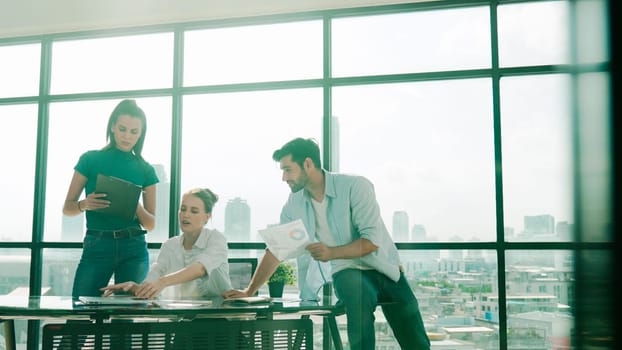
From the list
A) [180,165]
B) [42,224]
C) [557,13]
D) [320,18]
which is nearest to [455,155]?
[320,18]

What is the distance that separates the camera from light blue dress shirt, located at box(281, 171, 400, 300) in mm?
2598

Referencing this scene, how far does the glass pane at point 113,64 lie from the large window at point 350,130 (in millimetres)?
12

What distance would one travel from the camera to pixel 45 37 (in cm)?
429

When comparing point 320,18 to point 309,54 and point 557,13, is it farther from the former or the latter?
point 557,13

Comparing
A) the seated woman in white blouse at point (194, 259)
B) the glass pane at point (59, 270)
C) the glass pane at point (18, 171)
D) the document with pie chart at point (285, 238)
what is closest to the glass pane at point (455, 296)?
the document with pie chart at point (285, 238)

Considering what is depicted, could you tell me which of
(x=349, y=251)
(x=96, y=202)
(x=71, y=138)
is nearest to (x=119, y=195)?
(x=96, y=202)

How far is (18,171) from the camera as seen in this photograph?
4.30 m

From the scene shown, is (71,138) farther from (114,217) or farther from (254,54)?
(114,217)

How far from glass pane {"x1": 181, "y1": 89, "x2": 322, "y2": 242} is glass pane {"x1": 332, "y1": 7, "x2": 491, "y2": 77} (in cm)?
35

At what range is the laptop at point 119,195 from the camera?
8.63 feet

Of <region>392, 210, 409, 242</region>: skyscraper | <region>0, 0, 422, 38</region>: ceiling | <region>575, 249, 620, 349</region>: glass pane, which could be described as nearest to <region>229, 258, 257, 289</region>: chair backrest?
<region>392, 210, 409, 242</region>: skyscraper

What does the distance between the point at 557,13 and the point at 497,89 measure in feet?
10.6

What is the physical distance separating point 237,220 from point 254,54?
3.71ft

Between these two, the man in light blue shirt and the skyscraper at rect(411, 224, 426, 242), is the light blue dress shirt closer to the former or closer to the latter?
the man in light blue shirt
